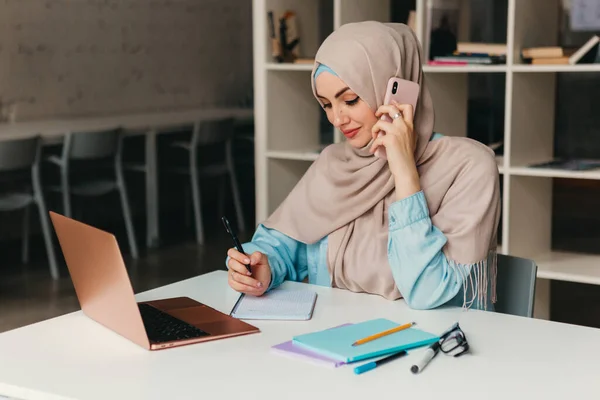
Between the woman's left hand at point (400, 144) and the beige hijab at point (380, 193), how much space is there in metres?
0.08

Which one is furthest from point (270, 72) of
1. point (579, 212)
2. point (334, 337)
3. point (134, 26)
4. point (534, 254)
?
point (134, 26)

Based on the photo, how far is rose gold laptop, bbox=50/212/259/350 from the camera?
1589 mm

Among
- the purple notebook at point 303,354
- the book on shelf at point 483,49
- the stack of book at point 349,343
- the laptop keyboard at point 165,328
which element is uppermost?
the book on shelf at point 483,49

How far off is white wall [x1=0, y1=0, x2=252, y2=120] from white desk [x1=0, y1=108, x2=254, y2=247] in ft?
0.87

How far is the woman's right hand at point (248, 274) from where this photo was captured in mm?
1985

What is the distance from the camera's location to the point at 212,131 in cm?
667

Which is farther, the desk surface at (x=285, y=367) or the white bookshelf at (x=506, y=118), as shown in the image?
the white bookshelf at (x=506, y=118)

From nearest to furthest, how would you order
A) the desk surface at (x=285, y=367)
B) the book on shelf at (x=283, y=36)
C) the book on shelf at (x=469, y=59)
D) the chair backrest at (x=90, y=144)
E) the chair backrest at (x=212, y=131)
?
1. the desk surface at (x=285, y=367)
2. the book on shelf at (x=469, y=59)
3. the book on shelf at (x=283, y=36)
4. the chair backrest at (x=90, y=144)
5. the chair backrest at (x=212, y=131)

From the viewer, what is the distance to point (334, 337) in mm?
1626

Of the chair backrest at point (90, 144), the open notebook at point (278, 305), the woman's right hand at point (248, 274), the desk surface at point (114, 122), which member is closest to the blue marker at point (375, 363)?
the open notebook at point (278, 305)

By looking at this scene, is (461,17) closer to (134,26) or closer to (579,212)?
(579,212)

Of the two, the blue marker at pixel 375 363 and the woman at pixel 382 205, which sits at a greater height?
the woman at pixel 382 205

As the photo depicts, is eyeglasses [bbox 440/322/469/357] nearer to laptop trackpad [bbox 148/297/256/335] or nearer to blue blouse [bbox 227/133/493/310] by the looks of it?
blue blouse [bbox 227/133/493/310]

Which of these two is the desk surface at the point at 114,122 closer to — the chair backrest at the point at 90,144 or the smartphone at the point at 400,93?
the chair backrest at the point at 90,144
